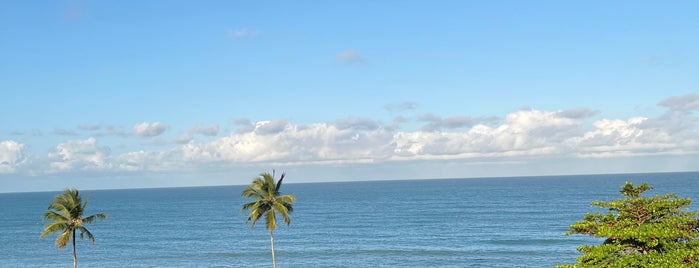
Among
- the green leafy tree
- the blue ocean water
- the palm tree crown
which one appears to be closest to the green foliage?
the palm tree crown

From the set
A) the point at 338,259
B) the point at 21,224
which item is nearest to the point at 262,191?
the point at 338,259

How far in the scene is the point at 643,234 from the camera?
91.7 feet

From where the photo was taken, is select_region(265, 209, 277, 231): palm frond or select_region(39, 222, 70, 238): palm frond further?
select_region(265, 209, 277, 231): palm frond

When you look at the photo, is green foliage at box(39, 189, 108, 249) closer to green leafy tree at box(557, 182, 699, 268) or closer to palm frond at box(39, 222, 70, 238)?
palm frond at box(39, 222, 70, 238)

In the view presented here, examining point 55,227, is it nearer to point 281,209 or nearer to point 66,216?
point 66,216

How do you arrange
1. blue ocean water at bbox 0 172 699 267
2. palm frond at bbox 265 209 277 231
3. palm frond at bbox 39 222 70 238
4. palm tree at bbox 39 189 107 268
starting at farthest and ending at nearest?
1. blue ocean water at bbox 0 172 699 267
2. palm frond at bbox 265 209 277 231
3. palm tree at bbox 39 189 107 268
4. palm frond at bbox 39 222 70 238

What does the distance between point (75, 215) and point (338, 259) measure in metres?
52.3

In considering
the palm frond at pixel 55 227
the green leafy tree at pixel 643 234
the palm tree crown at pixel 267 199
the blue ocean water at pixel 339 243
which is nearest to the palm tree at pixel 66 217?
the palm frond at pixel 55 227

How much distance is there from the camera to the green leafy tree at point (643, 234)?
2733 cm

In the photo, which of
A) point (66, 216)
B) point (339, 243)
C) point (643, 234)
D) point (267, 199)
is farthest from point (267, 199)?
point (339, 243)

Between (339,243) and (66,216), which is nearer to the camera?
(66,216)

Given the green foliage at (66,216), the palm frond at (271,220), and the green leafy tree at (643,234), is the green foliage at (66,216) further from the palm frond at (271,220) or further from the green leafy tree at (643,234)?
the green leafy tree at (643,234)

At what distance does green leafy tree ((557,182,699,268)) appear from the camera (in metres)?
27.3

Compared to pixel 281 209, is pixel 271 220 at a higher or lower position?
lower
